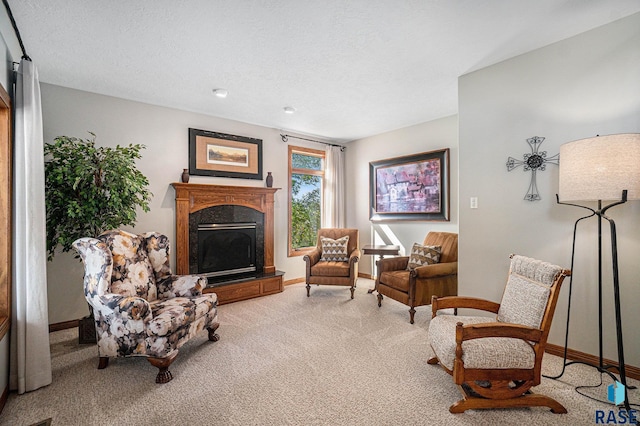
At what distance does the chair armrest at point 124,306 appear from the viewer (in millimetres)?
2209

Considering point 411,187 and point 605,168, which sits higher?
point 411,187

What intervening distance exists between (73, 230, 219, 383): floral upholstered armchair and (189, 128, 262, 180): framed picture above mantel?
1.73m

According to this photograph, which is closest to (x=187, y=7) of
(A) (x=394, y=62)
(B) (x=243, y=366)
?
(A) (x=394, y=62)

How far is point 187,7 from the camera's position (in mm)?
2066

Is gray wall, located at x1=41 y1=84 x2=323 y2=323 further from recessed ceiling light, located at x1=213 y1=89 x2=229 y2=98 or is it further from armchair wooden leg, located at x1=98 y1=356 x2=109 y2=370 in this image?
armchair wooden leg, located at x1=98 y1=356 x2=109 y2=370

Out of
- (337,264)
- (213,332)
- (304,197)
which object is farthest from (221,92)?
(337,264)

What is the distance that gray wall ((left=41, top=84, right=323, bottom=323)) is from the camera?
3.27 meters

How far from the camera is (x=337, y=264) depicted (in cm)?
454

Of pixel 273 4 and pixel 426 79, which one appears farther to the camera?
pixel 426 79

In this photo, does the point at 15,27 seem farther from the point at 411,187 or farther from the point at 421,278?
the point at 411,187

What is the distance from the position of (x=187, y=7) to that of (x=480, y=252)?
3.34 m

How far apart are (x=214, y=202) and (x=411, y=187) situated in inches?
123

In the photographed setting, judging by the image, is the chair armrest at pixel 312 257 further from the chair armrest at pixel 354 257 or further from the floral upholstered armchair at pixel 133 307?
the floral upholstered armchair at pixel 133 307

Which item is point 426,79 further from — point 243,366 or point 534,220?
point 243,366
